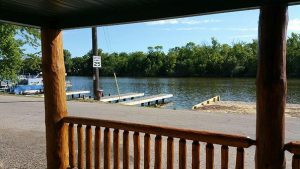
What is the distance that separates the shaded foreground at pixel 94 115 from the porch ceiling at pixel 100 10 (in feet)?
9.30

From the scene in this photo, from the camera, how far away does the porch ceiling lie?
404 centimetres

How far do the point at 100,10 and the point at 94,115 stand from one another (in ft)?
31.1

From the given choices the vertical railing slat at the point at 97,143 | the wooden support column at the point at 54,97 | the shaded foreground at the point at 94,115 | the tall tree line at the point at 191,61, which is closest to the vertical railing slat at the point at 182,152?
the vertical railing slat at the point at 97,143

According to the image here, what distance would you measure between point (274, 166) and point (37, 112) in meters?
12.4

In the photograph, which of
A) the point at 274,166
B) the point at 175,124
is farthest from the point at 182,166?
the point at 175,124

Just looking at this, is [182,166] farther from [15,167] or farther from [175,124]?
[175,124]

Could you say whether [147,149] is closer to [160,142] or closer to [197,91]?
[160,142]

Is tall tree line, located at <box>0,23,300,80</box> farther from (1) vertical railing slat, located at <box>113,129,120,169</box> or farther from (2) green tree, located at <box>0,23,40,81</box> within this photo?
(1) vertical railing slat, located at <box>113,129,120,169</box>

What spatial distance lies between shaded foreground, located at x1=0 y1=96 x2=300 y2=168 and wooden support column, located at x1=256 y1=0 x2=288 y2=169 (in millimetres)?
3342

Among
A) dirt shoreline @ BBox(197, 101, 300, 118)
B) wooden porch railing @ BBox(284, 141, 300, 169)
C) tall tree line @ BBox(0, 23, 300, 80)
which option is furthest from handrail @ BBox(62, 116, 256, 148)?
tall tree line @ BBox(0, 23, 300, 80)

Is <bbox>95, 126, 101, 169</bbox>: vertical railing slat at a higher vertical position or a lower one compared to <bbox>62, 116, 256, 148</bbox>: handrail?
lower

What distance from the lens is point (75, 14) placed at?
5223 millimetres

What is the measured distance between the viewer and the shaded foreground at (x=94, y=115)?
24.6 ft

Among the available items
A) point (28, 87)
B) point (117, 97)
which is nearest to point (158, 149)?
point (117, 97)
